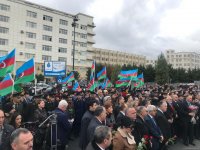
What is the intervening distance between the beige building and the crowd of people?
92139 mm

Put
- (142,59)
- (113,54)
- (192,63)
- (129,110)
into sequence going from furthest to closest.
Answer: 1. (192,63)
2. (142,59)
3. (113,54)
4. (129,110)

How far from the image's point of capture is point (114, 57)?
375 feet

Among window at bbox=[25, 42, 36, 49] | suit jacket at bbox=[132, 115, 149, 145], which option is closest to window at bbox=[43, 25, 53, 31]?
window at bbox=[25, 42, 36, 49]

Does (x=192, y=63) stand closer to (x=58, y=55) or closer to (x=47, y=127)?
(x=58, y=55)

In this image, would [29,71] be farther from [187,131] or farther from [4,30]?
[4,30]

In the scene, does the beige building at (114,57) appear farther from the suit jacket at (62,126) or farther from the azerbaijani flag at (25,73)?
the suit jacket at (62,126)

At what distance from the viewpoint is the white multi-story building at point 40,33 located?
5568 cm

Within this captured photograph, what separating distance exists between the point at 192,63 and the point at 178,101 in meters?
139

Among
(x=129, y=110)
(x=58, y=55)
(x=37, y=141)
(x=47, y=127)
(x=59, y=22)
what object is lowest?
(x=37, y=141)

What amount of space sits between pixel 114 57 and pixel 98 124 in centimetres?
10993

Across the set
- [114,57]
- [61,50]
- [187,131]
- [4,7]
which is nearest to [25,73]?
[187,131]

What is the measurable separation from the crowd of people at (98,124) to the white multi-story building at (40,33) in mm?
49515

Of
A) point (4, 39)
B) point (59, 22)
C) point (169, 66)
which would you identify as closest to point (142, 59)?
point (169, 66)

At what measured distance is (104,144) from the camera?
3445 mm
